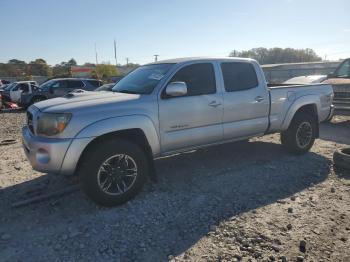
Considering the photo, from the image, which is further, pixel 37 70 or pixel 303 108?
pixel 37 70

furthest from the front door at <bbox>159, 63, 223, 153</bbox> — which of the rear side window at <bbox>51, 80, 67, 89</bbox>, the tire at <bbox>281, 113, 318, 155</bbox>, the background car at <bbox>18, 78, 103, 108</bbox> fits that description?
the rear side window at <bbox>51, 80, 67, 89</bbox>

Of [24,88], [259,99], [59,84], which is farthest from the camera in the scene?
[24,88]

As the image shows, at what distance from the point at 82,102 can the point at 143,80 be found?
118 centimetres

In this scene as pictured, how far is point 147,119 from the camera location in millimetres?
4723

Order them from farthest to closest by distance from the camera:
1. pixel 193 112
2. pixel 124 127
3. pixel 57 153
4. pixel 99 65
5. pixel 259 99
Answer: pixel 99 65, pixel 259 99, pixel 193 112, pixel 124 127, pixel 57 153

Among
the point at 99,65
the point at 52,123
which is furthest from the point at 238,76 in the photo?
the point at 99,65

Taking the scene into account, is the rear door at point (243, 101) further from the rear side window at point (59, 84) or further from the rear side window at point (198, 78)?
the rear side window at point (59, 84)

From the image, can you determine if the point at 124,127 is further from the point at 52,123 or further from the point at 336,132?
the point at 336,132

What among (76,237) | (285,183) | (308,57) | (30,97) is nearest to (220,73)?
(285,183)

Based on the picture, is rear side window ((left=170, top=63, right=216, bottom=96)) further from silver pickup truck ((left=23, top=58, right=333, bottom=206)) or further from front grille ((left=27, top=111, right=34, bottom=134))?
front grille ((left=27, top=111, right=34, bottom=134))

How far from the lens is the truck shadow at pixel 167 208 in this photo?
146 inches

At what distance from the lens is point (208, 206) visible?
4.55m

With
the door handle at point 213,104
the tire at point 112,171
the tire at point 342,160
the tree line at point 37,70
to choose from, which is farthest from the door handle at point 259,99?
the tree line at point 37,70

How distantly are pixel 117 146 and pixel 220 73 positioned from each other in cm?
217
